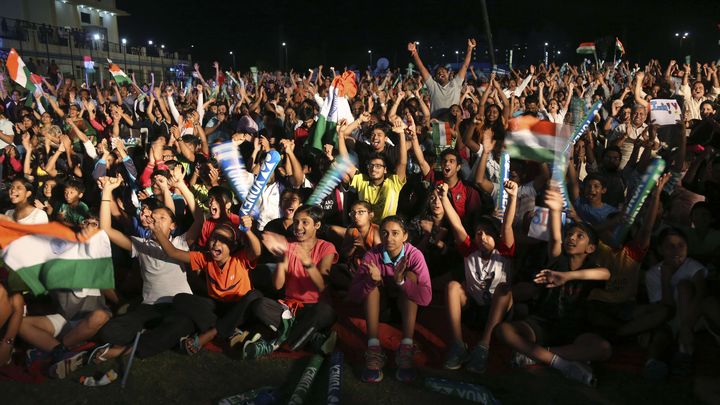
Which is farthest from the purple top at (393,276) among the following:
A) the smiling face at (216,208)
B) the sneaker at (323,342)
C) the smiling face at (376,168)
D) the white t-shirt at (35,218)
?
the white t-shirt at (35,218)

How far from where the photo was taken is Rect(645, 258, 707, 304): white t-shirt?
12.8 feet

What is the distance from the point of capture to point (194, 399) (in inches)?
147

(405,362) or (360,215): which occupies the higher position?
(360,215)

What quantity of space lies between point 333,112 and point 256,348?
13.7ft

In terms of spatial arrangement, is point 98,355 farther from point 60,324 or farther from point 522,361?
point 522,361

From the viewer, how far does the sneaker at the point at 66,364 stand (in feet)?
13.0

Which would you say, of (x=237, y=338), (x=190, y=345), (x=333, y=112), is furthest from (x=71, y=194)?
(x=333, y=112)

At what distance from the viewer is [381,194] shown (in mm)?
5656

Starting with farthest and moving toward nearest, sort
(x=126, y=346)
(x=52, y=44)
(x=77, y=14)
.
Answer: (x=77, y=14), (x=52, y=44), (x=126, y=346)

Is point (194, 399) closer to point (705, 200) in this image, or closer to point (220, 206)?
point (220, 206)

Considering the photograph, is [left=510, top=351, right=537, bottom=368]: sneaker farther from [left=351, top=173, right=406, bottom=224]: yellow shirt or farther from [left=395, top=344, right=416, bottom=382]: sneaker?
[left=351, top=173, right=406, bottom=224]: yellow shirt

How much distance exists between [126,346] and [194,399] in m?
0.88

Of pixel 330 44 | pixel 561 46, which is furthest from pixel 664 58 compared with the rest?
pixel 330 44

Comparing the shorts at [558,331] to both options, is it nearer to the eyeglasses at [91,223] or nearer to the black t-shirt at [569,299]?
the black t-shirt at [569,299]
